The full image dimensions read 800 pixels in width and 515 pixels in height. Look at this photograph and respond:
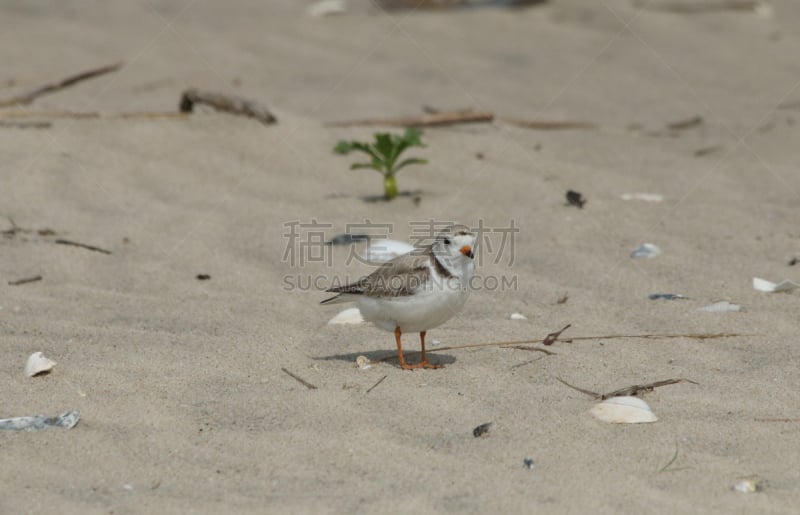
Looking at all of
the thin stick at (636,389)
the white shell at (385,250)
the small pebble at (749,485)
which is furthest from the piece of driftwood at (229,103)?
the small pebble at (749,485)

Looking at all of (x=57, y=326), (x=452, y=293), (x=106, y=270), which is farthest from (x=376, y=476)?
(x=106, y=270)

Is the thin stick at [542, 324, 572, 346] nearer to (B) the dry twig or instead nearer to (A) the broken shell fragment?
(A) the broken shell fragment

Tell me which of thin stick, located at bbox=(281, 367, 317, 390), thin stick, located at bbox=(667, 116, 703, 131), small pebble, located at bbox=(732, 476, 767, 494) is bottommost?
small pebble, located at bbox=(732, 476, 767, 494)

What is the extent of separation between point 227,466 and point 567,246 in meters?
3.79

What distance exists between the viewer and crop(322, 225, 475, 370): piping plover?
504 cm

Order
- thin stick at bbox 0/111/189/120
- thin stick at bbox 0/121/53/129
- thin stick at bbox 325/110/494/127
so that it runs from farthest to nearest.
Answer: thin stick at bbox 325/110/494/127 → thin stick at bbox 0/111/189/120 → thin stick at bbox 0/121/53/129

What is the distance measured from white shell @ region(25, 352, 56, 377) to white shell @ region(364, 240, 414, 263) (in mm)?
2658

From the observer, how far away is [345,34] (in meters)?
13.0

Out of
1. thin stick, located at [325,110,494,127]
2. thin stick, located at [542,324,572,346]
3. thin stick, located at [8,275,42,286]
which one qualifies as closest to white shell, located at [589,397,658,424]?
thin stick, located at [542,324,572,346]

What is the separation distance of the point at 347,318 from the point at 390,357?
26.4 inches

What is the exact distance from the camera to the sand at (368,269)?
3.95 metres

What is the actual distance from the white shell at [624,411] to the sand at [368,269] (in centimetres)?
6

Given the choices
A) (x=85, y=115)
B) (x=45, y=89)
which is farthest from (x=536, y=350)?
(x=45, y=89)

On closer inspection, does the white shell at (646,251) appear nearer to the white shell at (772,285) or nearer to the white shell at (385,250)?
the white shell at (772,285)
